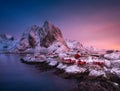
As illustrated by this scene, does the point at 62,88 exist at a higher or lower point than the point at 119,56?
lower

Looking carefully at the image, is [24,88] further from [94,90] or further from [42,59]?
[42,59]

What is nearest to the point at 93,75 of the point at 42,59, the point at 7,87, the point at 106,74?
the point at 106,74

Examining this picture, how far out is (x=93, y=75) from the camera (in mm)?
31188

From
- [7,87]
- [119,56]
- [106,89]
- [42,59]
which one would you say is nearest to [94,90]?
[106,89]

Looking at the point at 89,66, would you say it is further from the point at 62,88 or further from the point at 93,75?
the point at 62,88

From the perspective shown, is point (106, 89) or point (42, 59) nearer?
point (106, 89)

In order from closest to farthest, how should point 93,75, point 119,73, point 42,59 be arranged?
point 119,73 < point 93,75 < point 42,59

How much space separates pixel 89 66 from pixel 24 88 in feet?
53.3

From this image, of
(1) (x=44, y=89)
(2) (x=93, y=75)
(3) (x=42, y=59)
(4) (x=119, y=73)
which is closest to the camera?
(1) (x=44, y=89)

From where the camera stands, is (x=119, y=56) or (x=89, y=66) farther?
(x=119, y=56)

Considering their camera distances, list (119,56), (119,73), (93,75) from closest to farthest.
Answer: (119,73), (93,75), (119,56)

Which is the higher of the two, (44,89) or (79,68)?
(79,68)

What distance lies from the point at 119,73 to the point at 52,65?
2565 cm

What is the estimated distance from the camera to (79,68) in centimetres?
3481
